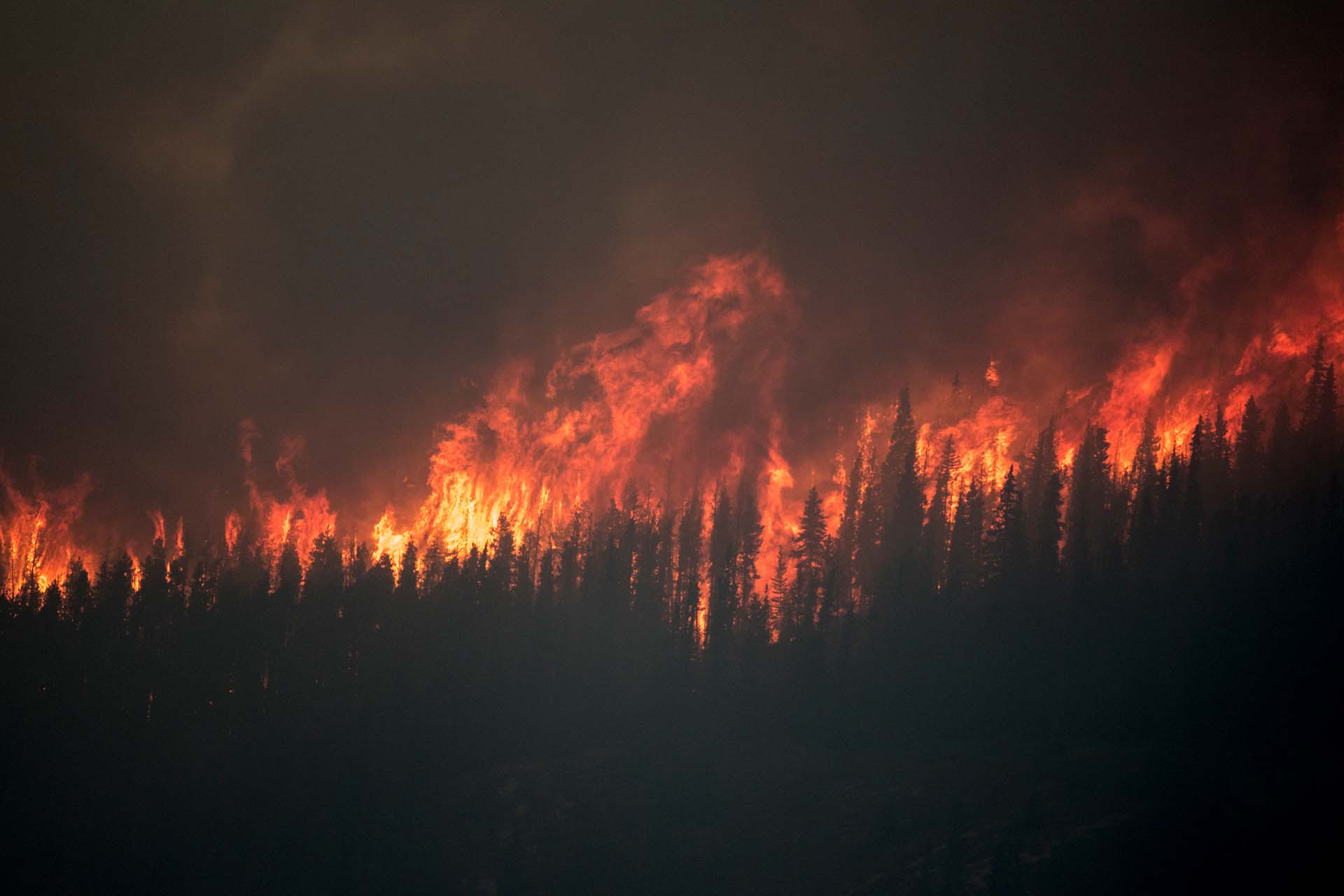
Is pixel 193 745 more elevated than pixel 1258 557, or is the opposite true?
pixel 1258 557

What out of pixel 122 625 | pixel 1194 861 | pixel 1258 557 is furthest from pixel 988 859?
pixel 122 625

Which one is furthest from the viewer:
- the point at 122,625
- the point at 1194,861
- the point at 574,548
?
the point at 574,548

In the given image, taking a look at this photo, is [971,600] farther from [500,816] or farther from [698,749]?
[500,816]

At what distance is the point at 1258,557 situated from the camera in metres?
136

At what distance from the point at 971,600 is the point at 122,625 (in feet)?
362

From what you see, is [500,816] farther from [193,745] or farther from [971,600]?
[971,600]

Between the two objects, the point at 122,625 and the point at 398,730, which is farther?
the point at 122,625

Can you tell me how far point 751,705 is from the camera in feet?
460

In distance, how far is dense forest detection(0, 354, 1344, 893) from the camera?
102 m

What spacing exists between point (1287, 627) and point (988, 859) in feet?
143

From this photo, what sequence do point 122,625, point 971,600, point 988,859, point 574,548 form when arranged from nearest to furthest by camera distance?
1. point 988,859
2. point 971,600
3. point 122,625
4. point 574,548

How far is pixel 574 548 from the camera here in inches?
7313

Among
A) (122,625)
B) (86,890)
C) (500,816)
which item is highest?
(122,625)

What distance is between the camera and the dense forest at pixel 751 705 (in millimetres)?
102188
